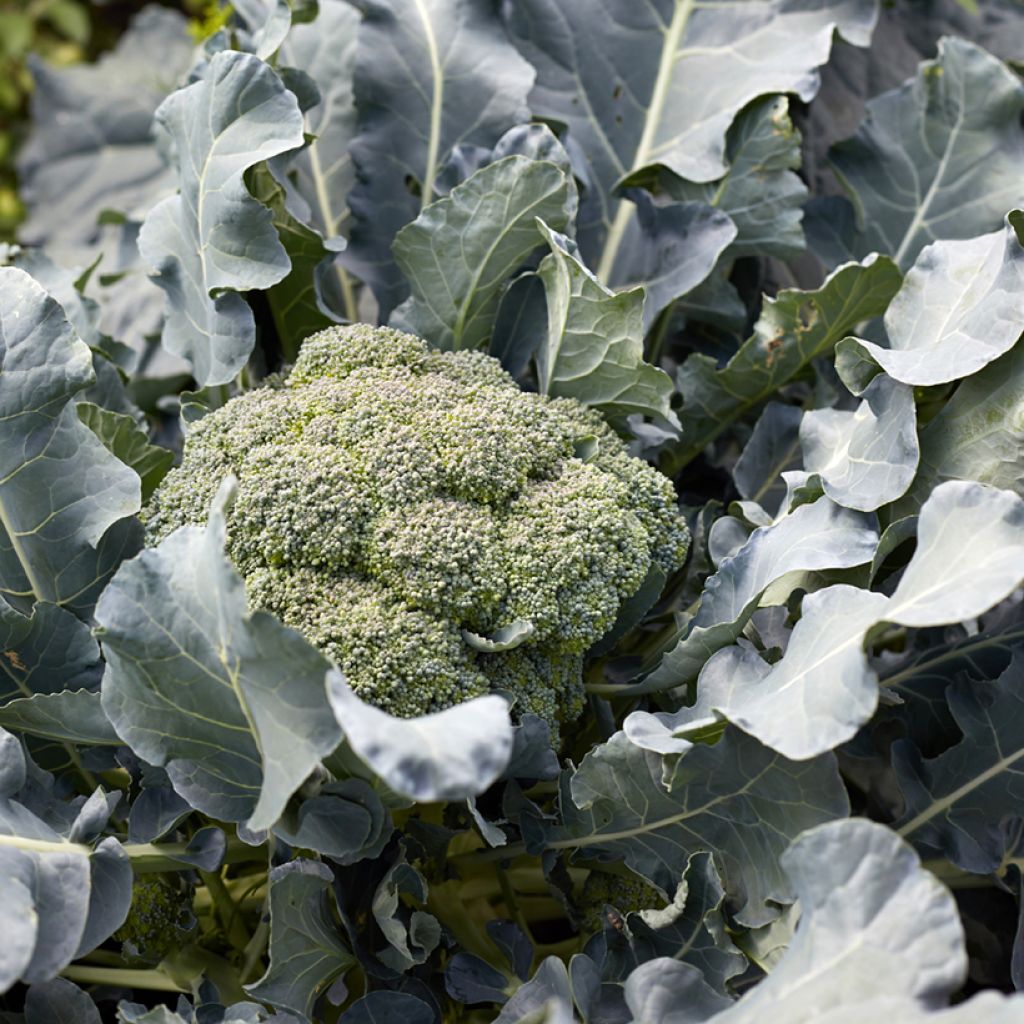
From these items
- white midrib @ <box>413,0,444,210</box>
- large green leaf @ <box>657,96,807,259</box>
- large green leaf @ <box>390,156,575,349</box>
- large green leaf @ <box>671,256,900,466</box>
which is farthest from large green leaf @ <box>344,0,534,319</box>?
large green leaf @ <box>671,256,900,466</box>

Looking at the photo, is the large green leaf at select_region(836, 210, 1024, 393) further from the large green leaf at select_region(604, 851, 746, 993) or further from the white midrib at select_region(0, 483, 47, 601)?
the white midrib at select_region(0, 483, 47, 601)

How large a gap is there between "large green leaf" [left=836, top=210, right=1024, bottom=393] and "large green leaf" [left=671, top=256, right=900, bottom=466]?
1.9 inches

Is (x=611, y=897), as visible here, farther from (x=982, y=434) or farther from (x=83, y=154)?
(x=83, y=154)

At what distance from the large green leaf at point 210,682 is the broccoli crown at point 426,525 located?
0.09 m

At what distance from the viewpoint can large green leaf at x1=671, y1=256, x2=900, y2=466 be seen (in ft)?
2.95

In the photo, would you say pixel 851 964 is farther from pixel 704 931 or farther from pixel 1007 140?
pixel 1007 140

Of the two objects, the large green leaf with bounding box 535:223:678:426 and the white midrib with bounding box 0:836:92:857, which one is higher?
the large green leaf with bounding box 535:223:678:426

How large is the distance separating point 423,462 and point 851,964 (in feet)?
1.45

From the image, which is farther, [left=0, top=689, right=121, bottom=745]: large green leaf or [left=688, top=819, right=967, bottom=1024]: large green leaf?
[left=0, top=689, right=121, bottom=745]: large green leaf

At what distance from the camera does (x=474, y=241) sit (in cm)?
90

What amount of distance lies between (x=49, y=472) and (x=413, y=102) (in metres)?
0.51

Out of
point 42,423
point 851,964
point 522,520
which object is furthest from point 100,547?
point 851,964

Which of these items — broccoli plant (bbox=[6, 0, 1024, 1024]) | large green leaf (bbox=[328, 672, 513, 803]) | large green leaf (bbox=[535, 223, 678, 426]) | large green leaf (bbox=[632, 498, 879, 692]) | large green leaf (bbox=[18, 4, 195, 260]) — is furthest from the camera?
large green leaf (bbox=[18, 4, 195, 260])

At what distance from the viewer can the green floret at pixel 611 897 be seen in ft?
2.59
